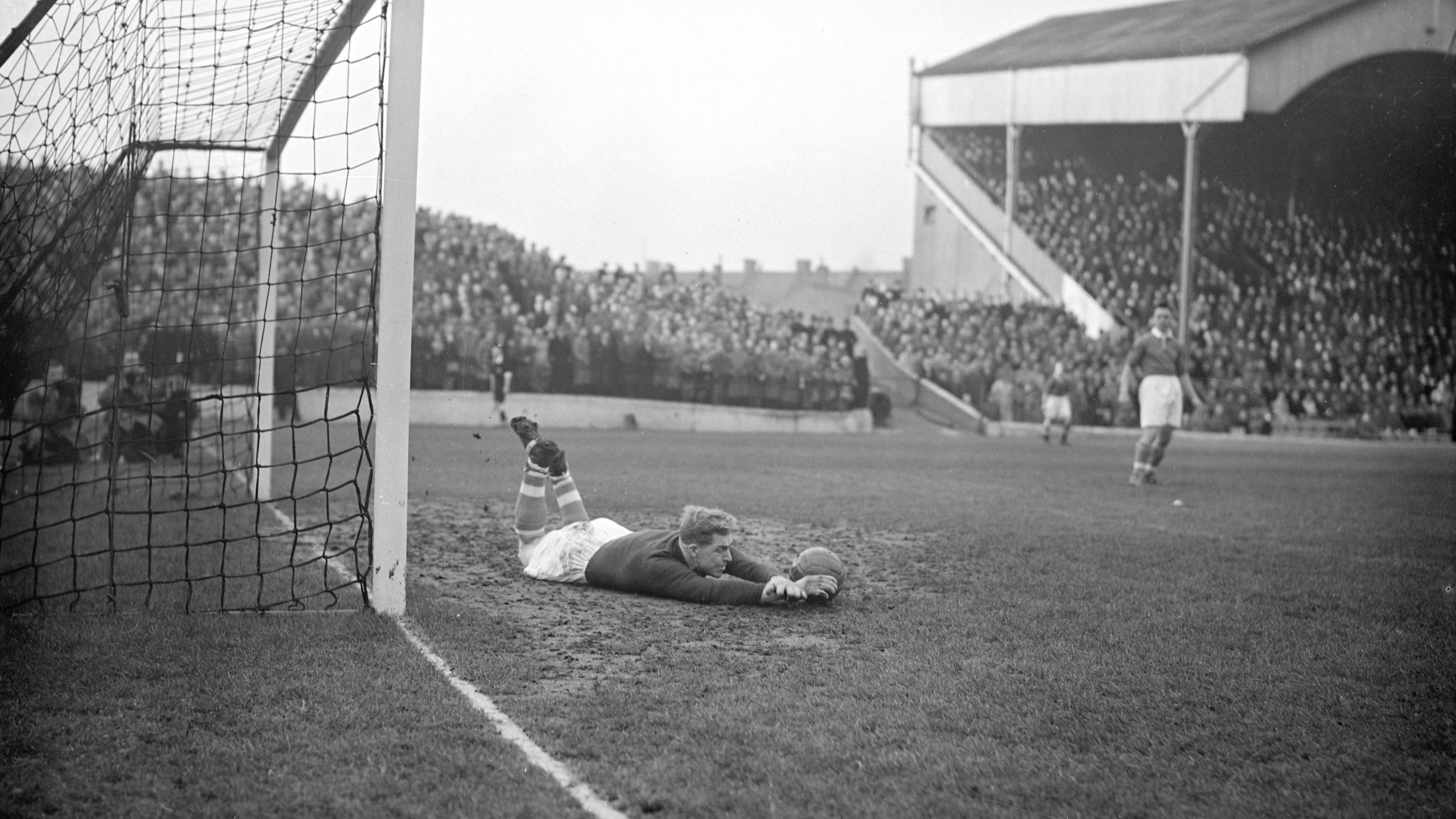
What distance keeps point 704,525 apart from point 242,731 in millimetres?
2575

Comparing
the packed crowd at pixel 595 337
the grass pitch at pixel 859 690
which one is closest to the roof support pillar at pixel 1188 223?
the packed crowd at pixel 595 337

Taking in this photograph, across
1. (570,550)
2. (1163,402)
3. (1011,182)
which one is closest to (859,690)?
(570,550)

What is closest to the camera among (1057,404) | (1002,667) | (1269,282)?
(1002,667)

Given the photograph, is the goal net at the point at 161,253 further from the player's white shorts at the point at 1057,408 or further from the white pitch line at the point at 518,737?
the player's white shorts at the point at 1057,408

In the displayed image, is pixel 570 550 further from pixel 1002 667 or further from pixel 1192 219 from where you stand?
pixel 1192 219

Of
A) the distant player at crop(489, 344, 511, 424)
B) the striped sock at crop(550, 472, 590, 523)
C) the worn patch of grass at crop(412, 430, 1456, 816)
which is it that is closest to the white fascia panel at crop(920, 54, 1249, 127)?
the distant player at crop(489, 344, 511, 424)

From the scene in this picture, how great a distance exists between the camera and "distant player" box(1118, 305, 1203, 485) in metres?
13.0

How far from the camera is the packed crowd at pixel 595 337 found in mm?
21703

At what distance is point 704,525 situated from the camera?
590 centimetres

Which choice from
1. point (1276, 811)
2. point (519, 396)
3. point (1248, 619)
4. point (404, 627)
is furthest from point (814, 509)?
point (519, 396)

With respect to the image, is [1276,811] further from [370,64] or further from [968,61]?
[968,61]

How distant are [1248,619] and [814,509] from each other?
486 cm

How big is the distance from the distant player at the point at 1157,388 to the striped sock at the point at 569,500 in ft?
25.9

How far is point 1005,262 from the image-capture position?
34.2 m
